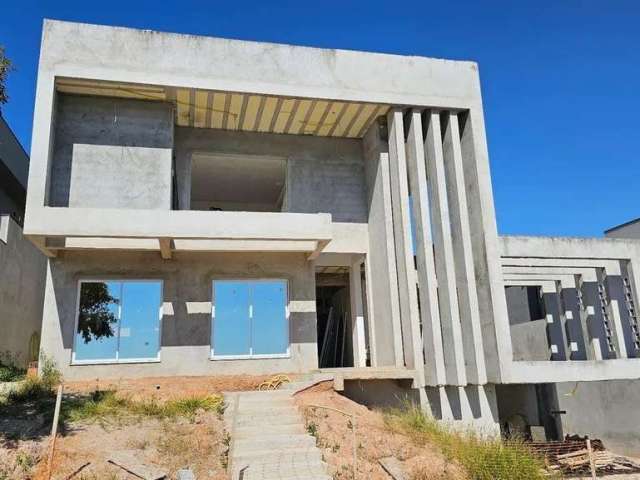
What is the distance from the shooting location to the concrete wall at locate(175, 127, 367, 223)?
15625 millimetres

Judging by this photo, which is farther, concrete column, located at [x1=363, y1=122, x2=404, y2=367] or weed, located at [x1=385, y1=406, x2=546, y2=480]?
concrete column, located at [x1=363, y1=122, x2=404, y2=367]

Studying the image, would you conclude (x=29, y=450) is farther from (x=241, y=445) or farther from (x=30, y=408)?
(x=241, y=445)

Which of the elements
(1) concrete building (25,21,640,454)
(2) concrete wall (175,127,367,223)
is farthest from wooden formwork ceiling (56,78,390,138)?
(2) concrete wall (175,127,367,223)

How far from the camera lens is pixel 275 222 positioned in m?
13.0

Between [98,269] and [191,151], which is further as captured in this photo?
[191,151]

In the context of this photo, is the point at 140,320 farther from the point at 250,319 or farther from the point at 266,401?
the point at 266,401

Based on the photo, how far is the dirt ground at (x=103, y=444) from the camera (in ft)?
26.1

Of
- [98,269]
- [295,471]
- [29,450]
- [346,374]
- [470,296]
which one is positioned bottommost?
[295,471]

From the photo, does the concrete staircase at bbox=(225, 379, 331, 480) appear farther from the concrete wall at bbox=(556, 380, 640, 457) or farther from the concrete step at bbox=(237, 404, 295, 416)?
the concrete wall at bbox=(556, 380, 640, 457)

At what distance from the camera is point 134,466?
26.5 ft

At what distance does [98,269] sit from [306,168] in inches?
264

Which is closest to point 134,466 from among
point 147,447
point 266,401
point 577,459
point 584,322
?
point 147,447

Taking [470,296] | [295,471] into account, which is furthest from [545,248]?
[295,471]

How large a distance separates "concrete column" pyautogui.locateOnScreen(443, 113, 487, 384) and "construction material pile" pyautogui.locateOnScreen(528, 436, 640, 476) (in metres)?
2.81
